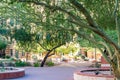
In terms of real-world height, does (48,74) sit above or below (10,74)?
below

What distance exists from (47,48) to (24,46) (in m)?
2.75

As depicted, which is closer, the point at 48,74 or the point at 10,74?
the point at 10,74

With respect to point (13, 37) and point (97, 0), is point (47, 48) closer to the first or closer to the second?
point (13, 37)

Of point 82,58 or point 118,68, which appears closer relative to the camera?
point 118,68

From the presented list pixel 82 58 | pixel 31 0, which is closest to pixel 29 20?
pixel 31 0

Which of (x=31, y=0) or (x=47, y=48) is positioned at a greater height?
(x=31, y=0)

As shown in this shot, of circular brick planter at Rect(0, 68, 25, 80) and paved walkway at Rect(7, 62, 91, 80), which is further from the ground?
circular brick planter at Rect(0, 68, 25, 80)

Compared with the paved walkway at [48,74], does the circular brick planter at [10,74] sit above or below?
above

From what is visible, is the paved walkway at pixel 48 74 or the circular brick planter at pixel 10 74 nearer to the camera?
the circular brick planter at pixel 10 74

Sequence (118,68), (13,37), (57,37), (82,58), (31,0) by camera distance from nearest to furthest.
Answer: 1. (31,0)
2. (118,68)
3. (57,37)
4. (13,37)
5. (82,58)

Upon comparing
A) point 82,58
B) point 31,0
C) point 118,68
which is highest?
point 31,0

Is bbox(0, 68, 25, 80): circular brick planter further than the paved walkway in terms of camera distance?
No

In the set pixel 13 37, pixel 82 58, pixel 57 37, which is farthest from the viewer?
pixel 82 58

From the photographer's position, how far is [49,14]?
26.9ft
